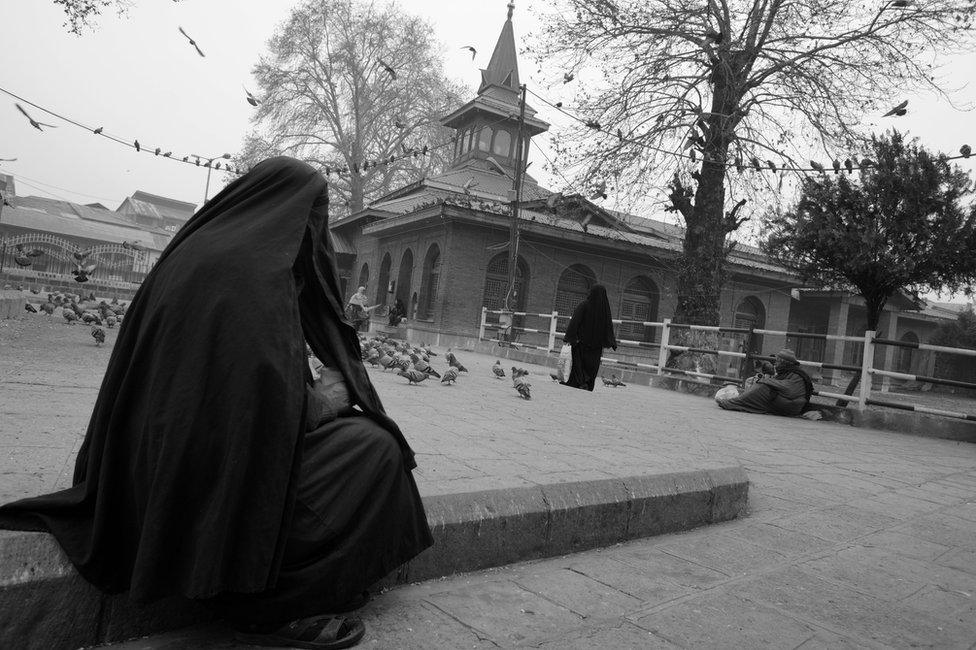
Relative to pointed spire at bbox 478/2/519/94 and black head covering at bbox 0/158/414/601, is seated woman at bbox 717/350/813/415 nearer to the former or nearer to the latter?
black head covering at bbox 0/158/414/601

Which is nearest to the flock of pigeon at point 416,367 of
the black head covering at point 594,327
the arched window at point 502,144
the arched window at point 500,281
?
the black head covering at point 594,327

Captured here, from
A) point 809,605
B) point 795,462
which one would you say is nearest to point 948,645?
point 809,605

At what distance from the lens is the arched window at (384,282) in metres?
27.8

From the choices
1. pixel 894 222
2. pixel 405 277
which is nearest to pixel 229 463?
pixel 894 222

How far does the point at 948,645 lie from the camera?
2.37 meters

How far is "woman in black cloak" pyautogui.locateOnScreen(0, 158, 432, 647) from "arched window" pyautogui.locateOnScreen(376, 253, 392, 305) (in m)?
25.9

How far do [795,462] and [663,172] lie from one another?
1099 centimetres

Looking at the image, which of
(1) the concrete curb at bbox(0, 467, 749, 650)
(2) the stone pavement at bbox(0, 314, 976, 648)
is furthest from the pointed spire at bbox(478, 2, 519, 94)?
(1) the concrete curb at bbox(0, 467, 749, 650)

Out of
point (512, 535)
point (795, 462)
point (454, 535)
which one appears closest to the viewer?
point (454, 535)

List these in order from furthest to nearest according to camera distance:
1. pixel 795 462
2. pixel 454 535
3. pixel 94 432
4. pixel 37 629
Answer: pixel 795 462, pixel 454 535, pixel 94 432, pixel 37 629

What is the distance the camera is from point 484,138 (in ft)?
96.1

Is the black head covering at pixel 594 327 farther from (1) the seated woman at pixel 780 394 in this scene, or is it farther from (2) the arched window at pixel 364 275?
(2) the arched window at pixel 364 275

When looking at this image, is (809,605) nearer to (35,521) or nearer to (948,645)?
(948,645)

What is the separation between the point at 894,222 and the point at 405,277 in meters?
16.7
